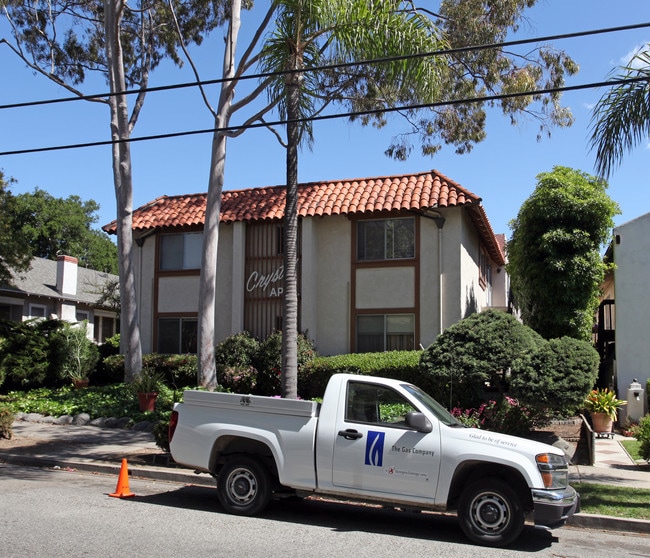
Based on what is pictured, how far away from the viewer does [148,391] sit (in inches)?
661

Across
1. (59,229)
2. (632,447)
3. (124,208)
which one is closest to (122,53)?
(124,208)

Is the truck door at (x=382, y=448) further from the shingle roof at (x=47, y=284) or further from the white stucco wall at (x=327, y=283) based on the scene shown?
the shingle roof at (x=47, y=284)

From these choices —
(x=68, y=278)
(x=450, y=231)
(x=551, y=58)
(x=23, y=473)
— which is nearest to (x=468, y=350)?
(x=450, y=231)

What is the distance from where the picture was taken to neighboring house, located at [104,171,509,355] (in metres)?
19.2

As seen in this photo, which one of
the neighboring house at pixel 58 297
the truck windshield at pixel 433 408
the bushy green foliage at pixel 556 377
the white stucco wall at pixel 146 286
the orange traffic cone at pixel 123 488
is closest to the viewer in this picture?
the truck windshield at pixel 433 408

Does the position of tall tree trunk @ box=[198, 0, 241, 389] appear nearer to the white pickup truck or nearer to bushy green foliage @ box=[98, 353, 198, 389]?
bushy green foliage @ box=[98, 353, 198, 389]

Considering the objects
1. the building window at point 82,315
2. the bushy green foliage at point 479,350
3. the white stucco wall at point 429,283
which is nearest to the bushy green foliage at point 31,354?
the white stucco wall at point 429,283

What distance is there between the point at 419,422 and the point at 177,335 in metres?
15.6

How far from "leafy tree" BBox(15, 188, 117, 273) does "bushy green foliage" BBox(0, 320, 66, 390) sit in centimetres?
3329

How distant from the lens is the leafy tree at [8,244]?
21703 mm

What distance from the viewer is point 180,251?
72.9 ft

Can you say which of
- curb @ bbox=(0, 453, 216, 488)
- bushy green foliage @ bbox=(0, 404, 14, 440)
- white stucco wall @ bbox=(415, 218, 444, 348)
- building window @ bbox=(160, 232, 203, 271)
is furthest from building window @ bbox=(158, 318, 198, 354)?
curb @ bbox=(0, 453, 216, 488)

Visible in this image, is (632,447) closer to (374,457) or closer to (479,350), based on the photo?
(479,350)

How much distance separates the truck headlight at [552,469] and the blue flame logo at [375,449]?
1649mm
